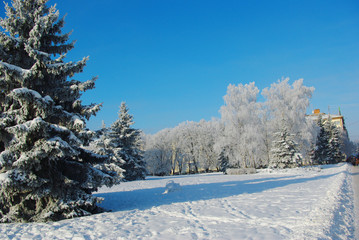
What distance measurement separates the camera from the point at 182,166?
208ft

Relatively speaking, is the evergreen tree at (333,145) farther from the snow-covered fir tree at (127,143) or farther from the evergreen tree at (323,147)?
the snow-covered fir tree at (127,143)

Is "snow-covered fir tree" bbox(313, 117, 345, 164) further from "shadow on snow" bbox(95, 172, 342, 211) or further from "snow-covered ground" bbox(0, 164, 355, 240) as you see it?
"snow-covered ground" bbox(0, 164, 355, 240)

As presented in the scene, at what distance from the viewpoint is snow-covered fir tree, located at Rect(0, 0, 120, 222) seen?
7.19m

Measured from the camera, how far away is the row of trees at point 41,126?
7194mm

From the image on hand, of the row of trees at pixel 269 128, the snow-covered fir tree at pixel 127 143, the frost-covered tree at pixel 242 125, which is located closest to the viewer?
the snow-covered fir tree at pixel 127 143

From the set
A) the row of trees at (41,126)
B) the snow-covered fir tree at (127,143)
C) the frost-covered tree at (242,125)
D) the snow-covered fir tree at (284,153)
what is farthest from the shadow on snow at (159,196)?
the frost-covered tree at (242,125)

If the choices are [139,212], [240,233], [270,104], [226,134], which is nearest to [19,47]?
[139,212]

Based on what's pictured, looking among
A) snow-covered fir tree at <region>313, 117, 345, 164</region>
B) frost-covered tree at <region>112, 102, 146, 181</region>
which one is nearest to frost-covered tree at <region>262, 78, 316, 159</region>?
snow-covered fir tree at <region>313, 117, 345, 164</region>

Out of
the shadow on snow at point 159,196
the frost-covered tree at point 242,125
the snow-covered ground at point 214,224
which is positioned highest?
the frost-covered tree at point 242,125

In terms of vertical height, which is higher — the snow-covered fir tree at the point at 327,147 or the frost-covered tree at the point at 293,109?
the frost-covered tree at the point at 293,109

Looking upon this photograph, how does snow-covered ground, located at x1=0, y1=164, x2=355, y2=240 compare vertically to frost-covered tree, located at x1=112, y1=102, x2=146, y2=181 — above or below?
below

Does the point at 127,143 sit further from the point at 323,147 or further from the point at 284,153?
the point at 323,147

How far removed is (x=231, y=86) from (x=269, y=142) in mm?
10867

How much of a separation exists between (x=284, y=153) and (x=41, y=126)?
2859 centimetres
